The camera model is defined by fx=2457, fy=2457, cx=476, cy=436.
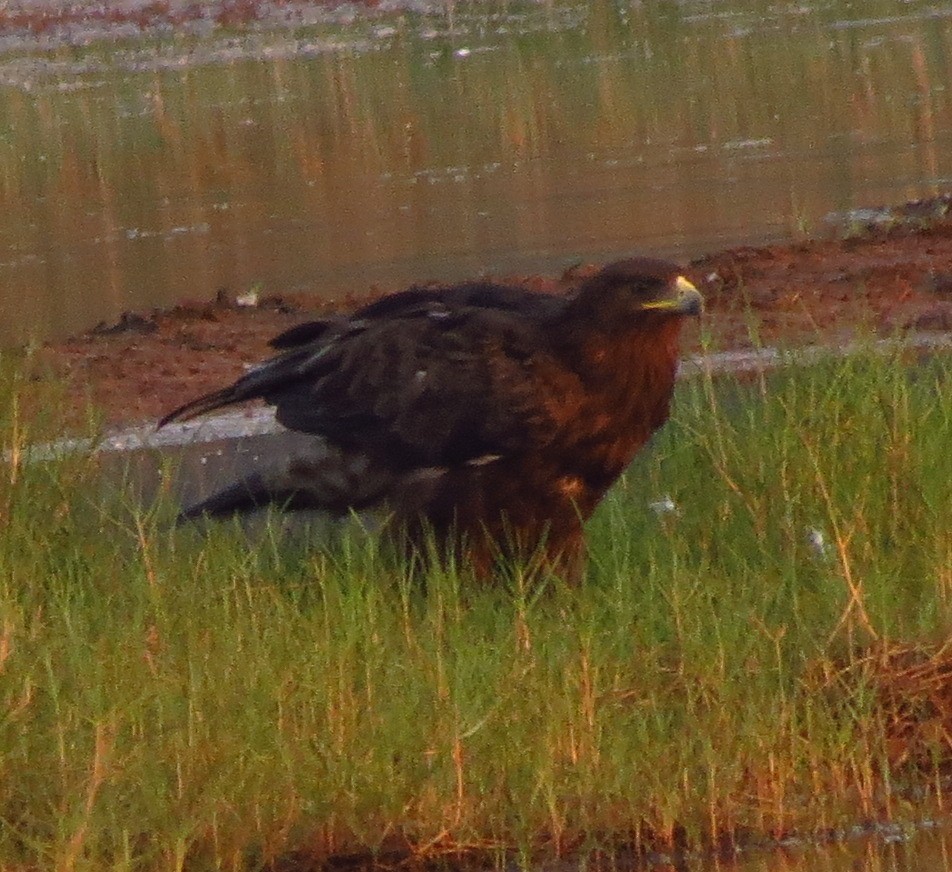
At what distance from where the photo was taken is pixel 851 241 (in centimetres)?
1195

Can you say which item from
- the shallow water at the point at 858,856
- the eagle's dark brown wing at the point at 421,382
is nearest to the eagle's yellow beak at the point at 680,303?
the eagle's dark brown wing at the point at 421,382

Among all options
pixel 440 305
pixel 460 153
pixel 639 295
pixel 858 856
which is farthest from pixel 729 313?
pixel 460 153

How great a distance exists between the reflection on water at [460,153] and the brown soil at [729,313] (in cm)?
44

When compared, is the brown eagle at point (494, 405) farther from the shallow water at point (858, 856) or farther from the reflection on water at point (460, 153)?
the reflection on water at point (460, 153)

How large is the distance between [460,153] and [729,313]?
29.0 feet

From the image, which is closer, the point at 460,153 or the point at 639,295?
the point at 639,295

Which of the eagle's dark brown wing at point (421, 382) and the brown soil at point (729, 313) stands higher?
the eagle's dark brown wing at point (421, 382)

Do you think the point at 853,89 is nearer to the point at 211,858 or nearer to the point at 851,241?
the point at 851,241

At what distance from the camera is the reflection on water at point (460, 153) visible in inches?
559

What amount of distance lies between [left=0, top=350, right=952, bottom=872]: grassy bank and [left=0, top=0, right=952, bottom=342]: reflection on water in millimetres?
3903

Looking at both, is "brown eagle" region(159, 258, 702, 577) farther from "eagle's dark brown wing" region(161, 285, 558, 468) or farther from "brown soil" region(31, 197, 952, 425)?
"brown soil" region(31, 197, 952, 425)

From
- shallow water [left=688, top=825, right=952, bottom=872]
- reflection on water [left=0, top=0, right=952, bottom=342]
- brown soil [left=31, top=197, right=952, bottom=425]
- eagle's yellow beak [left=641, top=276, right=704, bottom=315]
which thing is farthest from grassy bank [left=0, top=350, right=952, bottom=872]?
reflection on water [left=0, top=0, right=952, bottom=342]

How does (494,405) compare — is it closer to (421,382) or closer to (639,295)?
(421,382)

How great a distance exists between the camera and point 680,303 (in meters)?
6.31
